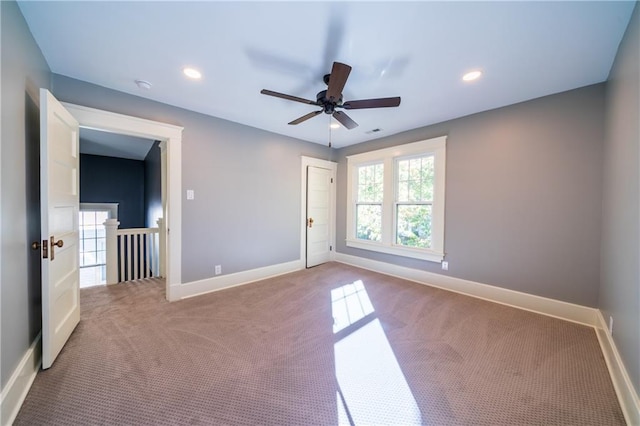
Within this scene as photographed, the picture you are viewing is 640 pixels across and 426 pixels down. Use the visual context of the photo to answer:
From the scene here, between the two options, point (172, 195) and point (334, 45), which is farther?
point (172, 195)

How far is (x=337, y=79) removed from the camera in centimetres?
184

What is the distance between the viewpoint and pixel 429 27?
1.70m

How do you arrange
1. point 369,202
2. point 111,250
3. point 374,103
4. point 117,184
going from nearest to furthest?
1. point 374,103
2. point 111,250
3. point 369,202
4. point 117,184

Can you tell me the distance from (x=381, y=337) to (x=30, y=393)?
252 cm

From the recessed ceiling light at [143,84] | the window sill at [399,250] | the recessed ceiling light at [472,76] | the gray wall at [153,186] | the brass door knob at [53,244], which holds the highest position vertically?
the recessed ceiling light at [472,76]

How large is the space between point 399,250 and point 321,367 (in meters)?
2.63

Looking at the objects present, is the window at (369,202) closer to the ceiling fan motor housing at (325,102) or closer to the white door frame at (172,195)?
the ceiling fan motor housing at (325,102)

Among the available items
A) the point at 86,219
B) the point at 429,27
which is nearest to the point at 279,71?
the point at 429,27

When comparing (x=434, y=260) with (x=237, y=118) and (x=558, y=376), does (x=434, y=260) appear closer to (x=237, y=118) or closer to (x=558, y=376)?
(x=558, y=376)

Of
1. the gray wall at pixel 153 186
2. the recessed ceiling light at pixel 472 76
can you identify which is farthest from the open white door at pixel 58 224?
the recessed ceiling light at pixel 472 76

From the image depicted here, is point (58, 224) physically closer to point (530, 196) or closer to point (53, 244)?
point (53, 244)

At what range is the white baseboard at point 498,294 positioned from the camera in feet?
8.21

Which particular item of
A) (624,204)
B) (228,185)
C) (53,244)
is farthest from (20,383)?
(624,204)

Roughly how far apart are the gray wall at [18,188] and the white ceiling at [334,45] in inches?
9.5
